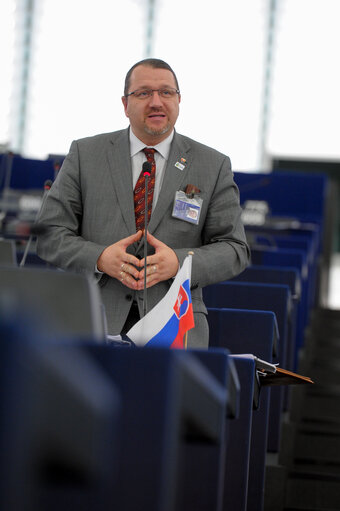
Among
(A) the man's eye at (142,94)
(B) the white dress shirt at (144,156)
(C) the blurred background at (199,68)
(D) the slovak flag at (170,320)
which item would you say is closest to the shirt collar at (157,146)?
(B) the white dress shirt at (144,156)

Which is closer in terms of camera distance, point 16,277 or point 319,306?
point 16,277

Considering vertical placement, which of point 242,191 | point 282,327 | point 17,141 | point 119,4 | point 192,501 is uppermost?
point 119,4

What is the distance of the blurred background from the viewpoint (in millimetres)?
12633

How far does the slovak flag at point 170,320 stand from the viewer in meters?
2.55

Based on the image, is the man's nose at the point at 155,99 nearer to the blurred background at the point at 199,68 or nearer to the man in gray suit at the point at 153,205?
the man in gray suit at the point at 153,205

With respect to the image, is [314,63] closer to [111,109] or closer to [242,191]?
[111,109]

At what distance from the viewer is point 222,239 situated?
2.93 meters

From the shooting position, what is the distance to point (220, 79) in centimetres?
1260

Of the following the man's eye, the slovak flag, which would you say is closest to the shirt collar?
the man's eye

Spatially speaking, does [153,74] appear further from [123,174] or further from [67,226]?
[67,226]

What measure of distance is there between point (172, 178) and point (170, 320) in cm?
59

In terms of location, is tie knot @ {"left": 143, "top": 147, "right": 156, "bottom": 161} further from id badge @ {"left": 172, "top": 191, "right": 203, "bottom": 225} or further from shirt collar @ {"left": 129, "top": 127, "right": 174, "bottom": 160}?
id badge @ {"left": 172, "top": 191, "right": 203, "bottom": 225}

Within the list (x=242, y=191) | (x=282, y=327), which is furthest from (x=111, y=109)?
(x=282, y=327)

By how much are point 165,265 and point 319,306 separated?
17.3 ft
